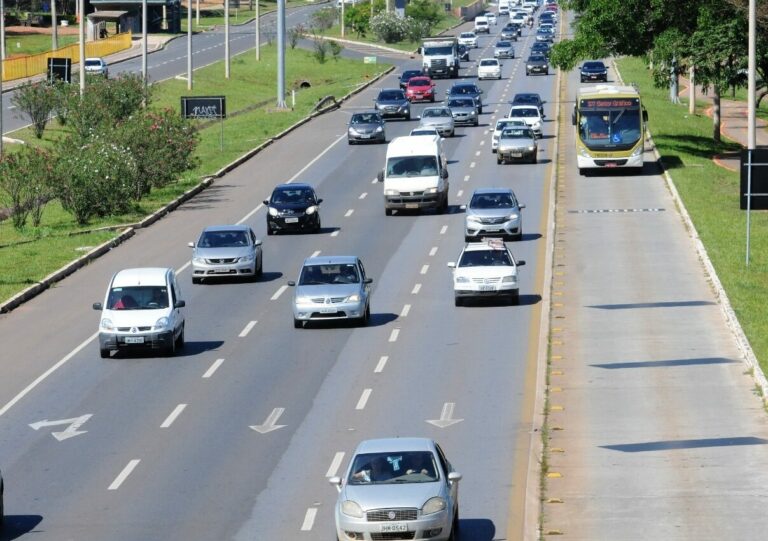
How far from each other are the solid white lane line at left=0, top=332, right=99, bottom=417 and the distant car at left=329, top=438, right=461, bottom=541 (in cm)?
1144

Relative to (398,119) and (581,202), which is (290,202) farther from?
(398,119)

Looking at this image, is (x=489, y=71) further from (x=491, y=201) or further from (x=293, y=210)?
(x=491, y=201)

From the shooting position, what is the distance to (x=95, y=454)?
25.9 metres

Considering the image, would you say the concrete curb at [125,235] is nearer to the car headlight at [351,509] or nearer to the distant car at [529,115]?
the distant car at [529,115]

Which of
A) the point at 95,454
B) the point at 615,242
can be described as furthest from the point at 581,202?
the point at 95,454

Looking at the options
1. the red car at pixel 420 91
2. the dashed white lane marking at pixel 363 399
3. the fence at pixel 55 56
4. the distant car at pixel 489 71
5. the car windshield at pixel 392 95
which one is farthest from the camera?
the fence at pixel 55 56

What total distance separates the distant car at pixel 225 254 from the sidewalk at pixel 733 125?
3059 cm

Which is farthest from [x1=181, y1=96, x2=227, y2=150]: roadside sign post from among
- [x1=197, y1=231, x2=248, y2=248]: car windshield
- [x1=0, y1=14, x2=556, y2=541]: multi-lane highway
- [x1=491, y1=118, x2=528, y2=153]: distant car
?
[x1=197, y1=231, x2=248, y2=248]: car windshield

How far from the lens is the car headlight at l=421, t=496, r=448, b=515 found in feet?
62.7

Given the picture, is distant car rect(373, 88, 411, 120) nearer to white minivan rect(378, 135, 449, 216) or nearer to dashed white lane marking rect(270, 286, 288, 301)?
white minivan rect(378, 135, 449, 216)

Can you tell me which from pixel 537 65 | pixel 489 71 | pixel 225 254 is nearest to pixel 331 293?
pixel 225 254

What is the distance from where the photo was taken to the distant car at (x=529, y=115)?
79.3m

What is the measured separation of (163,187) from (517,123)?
1744 cm

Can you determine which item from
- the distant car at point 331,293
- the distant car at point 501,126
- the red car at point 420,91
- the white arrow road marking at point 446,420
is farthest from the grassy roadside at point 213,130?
the white arrow road marking at point 446,420
